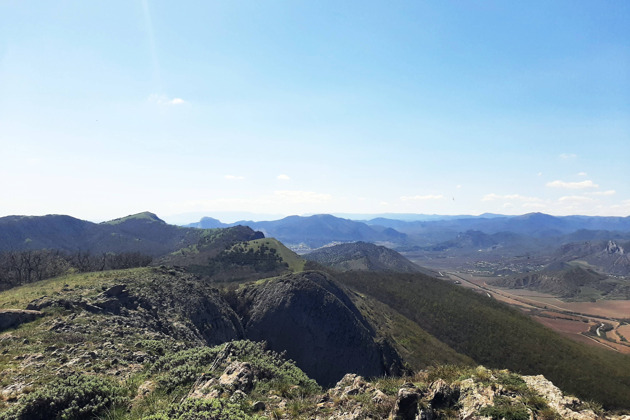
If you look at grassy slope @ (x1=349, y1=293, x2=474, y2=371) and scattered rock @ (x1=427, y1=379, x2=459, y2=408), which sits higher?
scattered rock @ (x1=427, y1=379, x2=459, y2=408)

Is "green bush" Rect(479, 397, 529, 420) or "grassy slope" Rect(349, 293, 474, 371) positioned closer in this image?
"green bush" Rect(479, 397, 529, 420)

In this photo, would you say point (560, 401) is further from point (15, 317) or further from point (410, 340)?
point (410, 340)

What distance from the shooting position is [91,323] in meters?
31.5

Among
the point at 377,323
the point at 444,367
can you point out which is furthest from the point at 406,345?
the point at 444,367

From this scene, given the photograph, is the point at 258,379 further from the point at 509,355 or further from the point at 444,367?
the point at 509,355

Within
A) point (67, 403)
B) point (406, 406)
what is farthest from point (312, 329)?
point (406, 406)

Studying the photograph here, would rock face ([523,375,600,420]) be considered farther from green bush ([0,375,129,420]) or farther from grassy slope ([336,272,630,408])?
grassy slope ([336,272,630,408])

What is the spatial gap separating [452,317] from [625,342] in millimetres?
109808

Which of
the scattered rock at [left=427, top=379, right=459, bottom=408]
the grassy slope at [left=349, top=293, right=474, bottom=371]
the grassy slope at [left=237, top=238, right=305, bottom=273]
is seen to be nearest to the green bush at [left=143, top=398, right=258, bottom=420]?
the scattered rock at [left=427, top=379, right=459, bottom=408]

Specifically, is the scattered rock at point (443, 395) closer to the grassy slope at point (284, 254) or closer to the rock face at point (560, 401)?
the rock face at point (560, 401)

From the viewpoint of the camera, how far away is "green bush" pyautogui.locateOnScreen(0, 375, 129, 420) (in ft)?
43.4

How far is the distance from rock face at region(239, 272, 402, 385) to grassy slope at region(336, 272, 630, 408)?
4013 centimetres

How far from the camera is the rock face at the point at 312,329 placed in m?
60.0

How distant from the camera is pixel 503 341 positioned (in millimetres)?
88812
